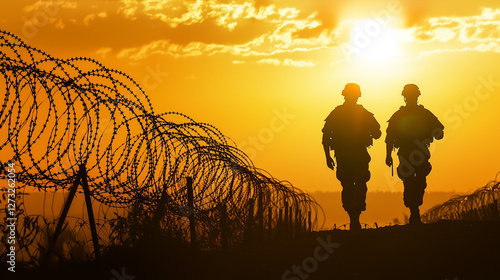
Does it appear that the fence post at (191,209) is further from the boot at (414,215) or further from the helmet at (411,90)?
the helmet at (411,90)

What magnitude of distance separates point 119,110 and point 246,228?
473 cm

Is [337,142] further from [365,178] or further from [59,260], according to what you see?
[59,260]

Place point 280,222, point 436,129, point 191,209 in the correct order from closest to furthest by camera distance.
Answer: point 191,209, point 436,129, point 280,222

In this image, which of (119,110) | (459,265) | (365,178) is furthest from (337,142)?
(119,110)

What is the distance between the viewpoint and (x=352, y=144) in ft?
44.6

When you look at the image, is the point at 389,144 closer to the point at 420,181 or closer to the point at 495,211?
the point at 420,181

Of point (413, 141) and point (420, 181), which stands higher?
point (413, 141)

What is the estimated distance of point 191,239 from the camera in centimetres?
1277

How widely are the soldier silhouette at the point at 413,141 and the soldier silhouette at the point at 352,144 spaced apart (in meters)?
0.39

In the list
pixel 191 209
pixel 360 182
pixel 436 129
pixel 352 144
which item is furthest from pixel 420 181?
pixel 191 209

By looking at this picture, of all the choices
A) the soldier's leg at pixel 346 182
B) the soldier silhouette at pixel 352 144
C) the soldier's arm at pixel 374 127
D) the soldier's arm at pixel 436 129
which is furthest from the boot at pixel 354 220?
the soldier's arm at pixel 436 129

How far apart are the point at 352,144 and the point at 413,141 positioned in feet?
3.48

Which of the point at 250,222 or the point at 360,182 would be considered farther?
the point at 250,222

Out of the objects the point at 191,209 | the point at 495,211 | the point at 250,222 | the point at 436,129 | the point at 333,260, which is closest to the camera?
the point at 333,260
